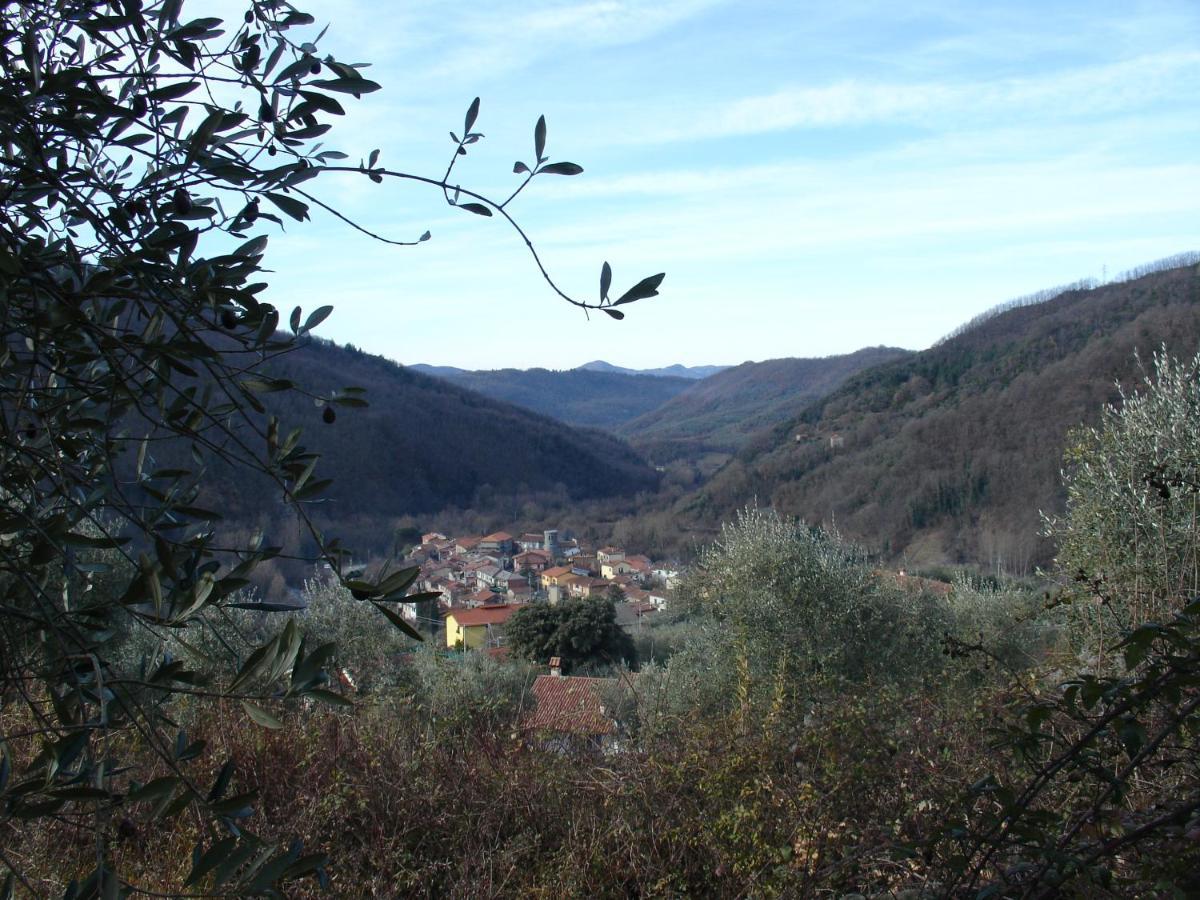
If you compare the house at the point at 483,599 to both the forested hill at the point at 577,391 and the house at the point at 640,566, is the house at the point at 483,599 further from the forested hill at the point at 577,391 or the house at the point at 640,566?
the forested hill at the point at 577,391

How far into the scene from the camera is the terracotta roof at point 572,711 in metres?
3.98

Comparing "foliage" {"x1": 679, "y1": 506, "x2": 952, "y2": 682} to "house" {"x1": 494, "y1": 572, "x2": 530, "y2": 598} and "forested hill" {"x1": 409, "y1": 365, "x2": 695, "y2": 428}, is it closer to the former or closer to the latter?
"house" {"x1": 494, "y1": 572, "x2": 530, "y2": 598}

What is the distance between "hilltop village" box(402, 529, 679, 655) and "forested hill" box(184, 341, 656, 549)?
5436 mm

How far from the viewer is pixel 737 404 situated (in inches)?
3745

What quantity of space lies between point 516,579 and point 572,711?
82.1ft

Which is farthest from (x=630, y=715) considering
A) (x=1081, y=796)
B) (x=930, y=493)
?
(x=930, y=493)

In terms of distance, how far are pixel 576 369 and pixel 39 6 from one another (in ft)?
407

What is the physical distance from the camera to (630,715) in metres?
4.68

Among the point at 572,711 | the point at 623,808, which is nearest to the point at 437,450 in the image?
the point at 572,711

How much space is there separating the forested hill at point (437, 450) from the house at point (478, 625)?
1646cm

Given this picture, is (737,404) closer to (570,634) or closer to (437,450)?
(437,450)

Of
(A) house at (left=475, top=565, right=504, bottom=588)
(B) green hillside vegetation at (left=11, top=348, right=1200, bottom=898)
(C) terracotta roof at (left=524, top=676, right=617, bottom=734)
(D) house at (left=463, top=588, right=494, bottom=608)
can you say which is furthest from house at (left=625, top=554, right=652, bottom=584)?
(B) green hillside vegetation at (left=11, top=348, right=1200, bottom=898)

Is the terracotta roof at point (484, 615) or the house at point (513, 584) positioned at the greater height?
the terracotta roof at point (484, 615)

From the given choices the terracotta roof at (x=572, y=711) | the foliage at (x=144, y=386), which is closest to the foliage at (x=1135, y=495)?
the terracotta roof at (x=572, y=711)
